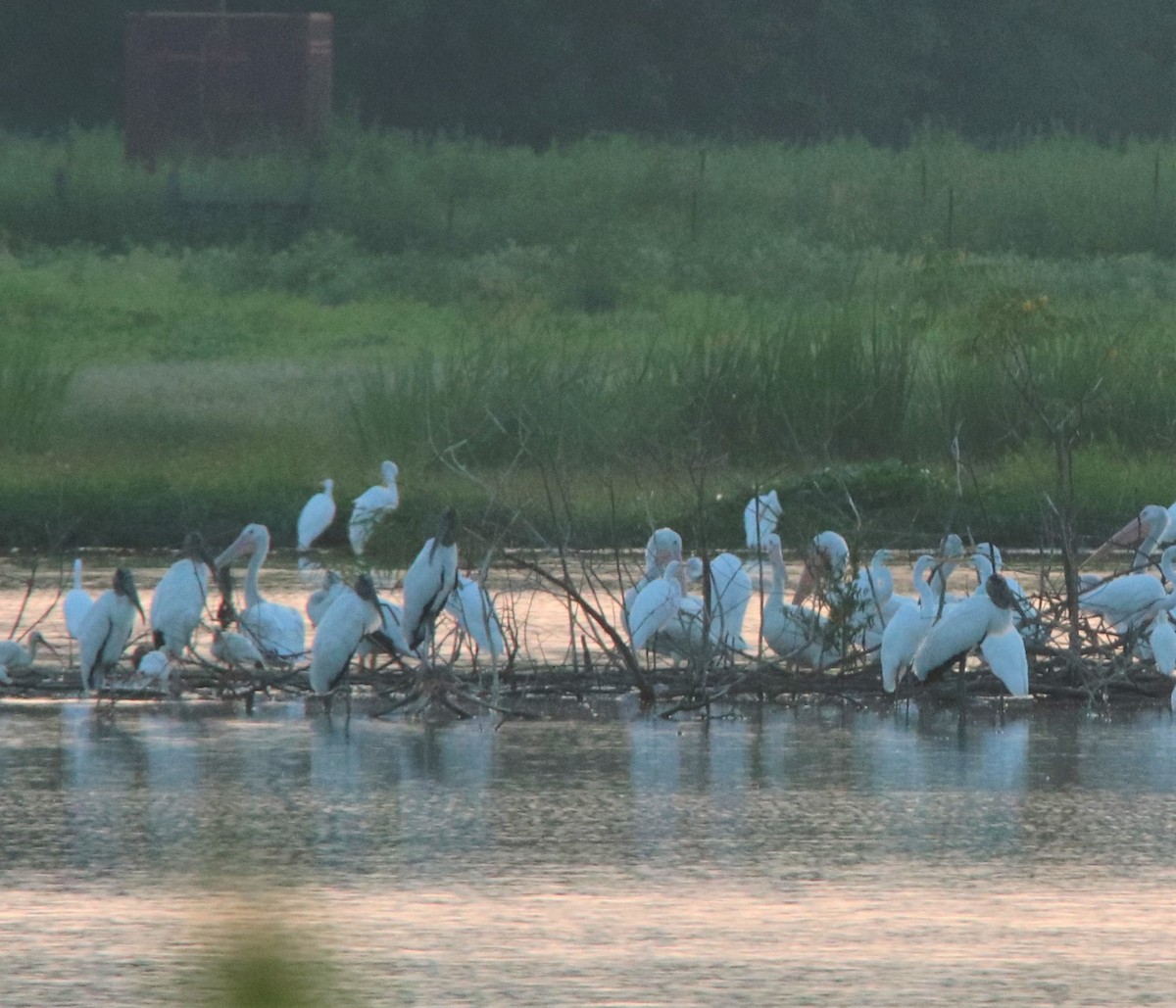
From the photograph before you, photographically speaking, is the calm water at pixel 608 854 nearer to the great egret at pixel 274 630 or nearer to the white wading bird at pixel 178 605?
the white wading bird at pixel 178 605

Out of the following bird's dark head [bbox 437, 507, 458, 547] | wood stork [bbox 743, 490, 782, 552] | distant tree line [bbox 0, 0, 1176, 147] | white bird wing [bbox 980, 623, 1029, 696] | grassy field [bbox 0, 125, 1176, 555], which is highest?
distant tree line [bbox 0, 0, 1176, 147]

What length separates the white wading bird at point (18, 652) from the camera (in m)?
10.5

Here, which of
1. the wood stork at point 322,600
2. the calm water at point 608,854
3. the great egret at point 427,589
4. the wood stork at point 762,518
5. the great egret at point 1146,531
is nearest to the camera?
the calm water at point 608,854

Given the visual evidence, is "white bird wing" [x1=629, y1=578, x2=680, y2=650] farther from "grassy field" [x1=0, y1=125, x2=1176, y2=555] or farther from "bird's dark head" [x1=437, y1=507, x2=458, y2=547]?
"bird's dark head" [x1=437, y1=507, x2=458, y2=547]

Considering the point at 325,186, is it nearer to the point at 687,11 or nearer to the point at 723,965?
the point at 687,11

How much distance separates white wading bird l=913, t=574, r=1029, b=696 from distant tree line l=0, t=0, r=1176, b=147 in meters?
29.1

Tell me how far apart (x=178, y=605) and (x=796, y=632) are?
2.46 metres

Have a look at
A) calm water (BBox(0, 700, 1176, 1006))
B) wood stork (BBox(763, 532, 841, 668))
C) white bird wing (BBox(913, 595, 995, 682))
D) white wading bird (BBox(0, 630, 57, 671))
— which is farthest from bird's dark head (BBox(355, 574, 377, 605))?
white bird wing (BBox(913, 595, 995, 682))

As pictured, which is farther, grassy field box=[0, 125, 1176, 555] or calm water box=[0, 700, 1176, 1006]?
grassy field box=[0, 125, 1176, 555]

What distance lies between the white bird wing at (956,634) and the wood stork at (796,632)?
691 millimetres

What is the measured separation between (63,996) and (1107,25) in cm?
4254

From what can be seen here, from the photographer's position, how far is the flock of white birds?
9.99m

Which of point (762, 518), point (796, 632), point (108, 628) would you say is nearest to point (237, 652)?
point (108, 628)

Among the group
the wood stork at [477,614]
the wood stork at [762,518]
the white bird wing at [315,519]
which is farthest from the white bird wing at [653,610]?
the white bird wing at [315,519]
